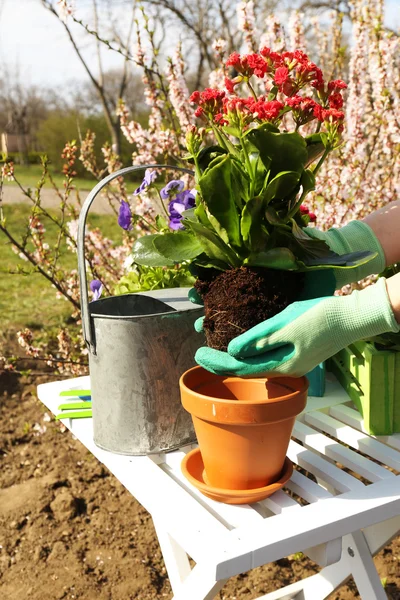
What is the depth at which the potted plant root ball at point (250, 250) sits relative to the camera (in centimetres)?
94

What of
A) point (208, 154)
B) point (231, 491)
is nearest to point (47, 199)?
point (208, 154)

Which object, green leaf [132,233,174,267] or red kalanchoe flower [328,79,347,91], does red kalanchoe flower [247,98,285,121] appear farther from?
green leaf [132,233,174,267]

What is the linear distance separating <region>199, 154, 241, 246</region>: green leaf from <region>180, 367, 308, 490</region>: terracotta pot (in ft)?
0.86

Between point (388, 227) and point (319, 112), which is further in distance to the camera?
point (388, 227)

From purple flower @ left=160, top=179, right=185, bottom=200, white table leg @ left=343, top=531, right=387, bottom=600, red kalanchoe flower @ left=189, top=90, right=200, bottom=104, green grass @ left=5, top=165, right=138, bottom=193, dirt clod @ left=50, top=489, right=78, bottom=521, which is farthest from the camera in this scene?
green grass @ left=5, top=165, right=138, bottom=193

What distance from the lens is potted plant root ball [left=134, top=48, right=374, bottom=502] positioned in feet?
3.10

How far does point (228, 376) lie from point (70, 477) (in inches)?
58.2

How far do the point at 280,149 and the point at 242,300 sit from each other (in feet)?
0.82

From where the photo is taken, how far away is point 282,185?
97cm

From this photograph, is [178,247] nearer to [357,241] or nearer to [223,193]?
[223,193]

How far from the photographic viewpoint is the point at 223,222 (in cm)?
98

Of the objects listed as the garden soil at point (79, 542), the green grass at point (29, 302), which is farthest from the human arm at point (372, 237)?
the green grass at point (29, 302)

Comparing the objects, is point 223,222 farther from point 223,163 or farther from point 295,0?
point 295,0

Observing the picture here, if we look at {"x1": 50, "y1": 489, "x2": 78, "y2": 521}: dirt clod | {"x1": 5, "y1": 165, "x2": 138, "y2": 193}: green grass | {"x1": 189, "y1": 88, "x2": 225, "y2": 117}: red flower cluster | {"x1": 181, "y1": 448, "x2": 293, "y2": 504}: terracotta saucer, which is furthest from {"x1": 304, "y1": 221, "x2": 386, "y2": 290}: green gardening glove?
{"x1": 5, "y1": 165, "x2": 138, "y2": 193}: green grass
